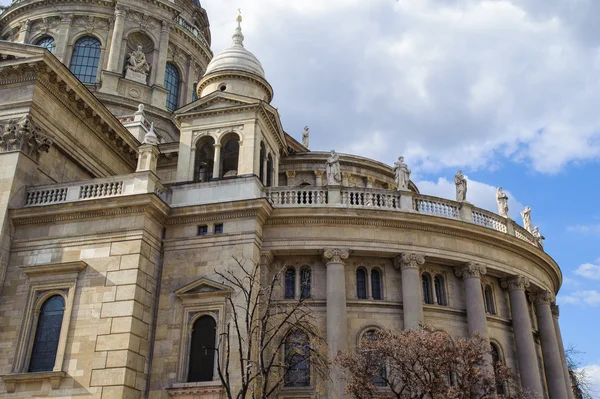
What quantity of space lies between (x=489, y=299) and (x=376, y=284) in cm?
589

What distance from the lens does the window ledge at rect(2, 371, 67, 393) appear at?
75.5 feet

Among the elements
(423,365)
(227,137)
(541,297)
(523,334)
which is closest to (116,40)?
(227,137)

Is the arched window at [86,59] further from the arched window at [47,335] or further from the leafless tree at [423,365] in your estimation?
the leafless tree at [423,365]

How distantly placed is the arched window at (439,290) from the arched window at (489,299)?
2512mm

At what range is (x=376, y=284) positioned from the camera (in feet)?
91.0

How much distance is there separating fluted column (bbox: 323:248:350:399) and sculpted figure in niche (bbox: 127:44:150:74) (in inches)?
1151

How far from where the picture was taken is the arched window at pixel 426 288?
2794cm

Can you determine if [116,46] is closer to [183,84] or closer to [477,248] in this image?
[183,84]

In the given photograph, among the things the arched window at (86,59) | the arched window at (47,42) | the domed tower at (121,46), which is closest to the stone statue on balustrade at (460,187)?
the domed tower at (121,46)

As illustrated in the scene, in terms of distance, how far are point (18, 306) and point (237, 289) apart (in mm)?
8539

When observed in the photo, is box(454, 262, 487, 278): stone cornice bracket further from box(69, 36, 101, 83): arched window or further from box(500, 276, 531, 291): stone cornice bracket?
box(69, 36, 101, 83): arched window

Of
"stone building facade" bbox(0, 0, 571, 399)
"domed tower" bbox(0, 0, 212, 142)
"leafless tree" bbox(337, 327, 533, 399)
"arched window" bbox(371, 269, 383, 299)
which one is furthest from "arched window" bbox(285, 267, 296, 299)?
"domed tower" bbox(0, 0, 212, 142)

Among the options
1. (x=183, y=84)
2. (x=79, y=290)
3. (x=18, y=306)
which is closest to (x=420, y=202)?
(x=79, y=290)

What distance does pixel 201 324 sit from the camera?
2483 centimetres
